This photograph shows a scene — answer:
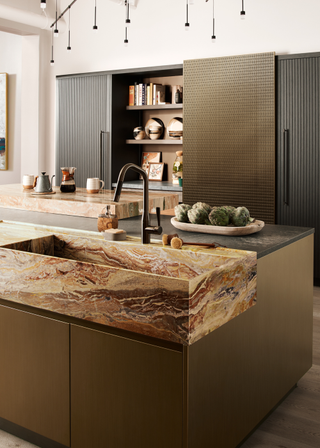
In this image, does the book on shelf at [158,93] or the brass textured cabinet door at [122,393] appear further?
the book on shelf at [158,93]

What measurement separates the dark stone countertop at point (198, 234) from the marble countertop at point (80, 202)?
0.04 m

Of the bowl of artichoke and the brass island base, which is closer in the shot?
the brass island base

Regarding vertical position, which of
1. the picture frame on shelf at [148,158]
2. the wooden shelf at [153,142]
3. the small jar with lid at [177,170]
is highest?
the wooden shelf at [153,142]

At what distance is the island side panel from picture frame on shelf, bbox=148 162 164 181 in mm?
3339

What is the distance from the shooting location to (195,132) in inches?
190

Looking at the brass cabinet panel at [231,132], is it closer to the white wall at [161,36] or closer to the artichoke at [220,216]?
the white wall at [161,36]

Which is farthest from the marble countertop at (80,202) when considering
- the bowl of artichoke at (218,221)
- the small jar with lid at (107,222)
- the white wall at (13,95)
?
the white wall at (13,95)

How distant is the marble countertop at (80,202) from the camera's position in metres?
2.79

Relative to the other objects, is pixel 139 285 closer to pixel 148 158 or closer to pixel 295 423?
pixel 295 423

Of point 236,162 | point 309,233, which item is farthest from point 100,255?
point 236,162

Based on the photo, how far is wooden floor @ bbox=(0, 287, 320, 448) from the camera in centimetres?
204

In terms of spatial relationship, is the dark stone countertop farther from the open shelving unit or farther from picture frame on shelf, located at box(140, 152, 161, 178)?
picture frame on shelf, located at box(140, 152, 161, 178)

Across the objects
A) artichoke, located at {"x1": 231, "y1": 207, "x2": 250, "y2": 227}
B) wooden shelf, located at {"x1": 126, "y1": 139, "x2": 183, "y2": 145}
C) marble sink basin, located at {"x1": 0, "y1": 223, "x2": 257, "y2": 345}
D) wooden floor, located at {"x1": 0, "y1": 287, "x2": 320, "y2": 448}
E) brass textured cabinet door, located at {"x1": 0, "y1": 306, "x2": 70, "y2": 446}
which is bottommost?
wooden floor, located at {"x1": 0, "y1": 287, "x2": 320, "y2": 448}

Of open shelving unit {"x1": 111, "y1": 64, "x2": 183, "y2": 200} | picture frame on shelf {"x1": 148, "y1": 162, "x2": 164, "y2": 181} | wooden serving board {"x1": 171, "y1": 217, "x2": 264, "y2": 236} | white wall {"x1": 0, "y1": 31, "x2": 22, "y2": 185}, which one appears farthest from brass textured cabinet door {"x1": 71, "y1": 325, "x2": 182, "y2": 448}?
white wall {"x1": 0, "y1": 31, "x2": 22, "y2": 185}
